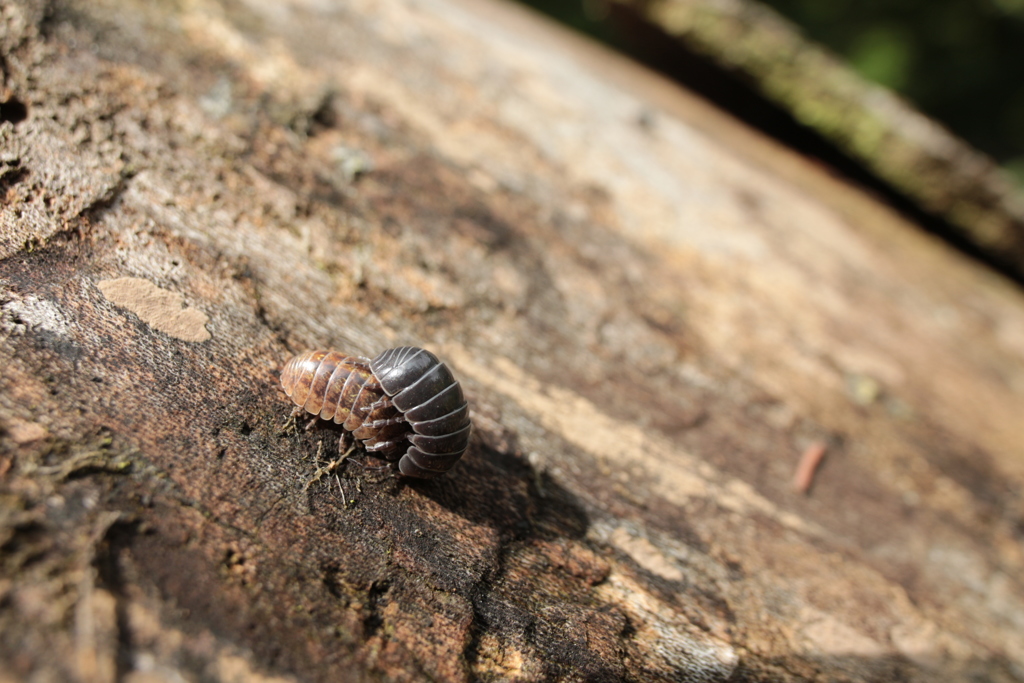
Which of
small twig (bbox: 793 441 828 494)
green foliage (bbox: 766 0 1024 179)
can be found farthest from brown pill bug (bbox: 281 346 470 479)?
green foliage (bbox: 766 0 1024 179)

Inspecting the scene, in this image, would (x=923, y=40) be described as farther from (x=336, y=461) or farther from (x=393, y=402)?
(x=336, y=461)

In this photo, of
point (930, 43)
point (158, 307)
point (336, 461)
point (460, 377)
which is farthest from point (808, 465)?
point (930, 43)

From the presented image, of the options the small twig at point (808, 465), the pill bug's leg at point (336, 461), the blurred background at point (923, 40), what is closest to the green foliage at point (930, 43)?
the blurred background at point (923, 40)

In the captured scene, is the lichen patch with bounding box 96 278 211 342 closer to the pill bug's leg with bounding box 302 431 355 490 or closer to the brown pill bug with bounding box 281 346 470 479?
the brown pill bug with bounding box 281 346 470 479

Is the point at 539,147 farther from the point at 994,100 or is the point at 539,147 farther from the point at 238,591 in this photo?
the point at 994,100

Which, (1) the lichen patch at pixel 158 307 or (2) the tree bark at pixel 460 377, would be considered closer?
(2) the tree bark at pixel 460 377

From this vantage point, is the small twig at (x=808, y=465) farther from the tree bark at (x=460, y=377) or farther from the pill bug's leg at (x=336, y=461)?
the pill bug's leg at (x=336, y=461)
